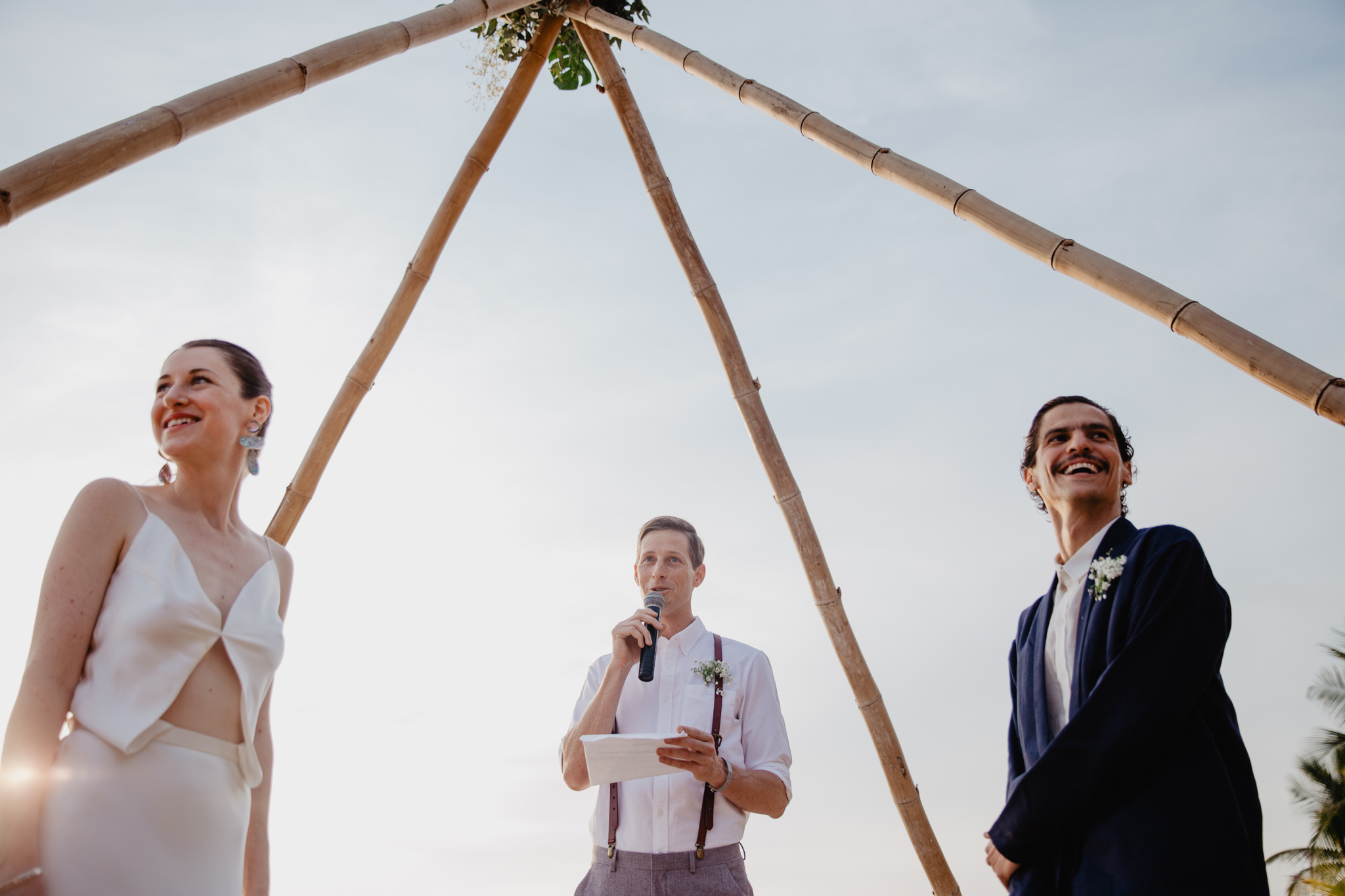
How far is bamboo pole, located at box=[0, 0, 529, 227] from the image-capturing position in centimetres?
335

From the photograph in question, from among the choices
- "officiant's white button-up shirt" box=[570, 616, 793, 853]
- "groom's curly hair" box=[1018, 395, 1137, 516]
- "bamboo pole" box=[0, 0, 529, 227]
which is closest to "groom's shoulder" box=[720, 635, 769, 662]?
"officiant's white button-up shirt" box=[570, 616, 793, 853]

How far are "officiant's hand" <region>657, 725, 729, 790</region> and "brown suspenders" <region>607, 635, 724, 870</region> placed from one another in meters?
0.07

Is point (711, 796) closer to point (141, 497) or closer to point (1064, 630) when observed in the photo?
point (1064, 630)

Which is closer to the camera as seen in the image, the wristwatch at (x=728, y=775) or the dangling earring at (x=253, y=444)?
the dangling earring at (x=253, y=444)

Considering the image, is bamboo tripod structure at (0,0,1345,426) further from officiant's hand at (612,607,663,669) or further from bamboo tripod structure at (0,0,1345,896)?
officiant's hand at (612,607,663,669)

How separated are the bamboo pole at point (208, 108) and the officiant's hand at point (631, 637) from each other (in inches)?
115

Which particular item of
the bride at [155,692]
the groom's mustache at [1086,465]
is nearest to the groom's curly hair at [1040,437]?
the groom's mustache at [1086,465]

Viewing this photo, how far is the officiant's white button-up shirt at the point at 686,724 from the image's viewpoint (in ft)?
15.5

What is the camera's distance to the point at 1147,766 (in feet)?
10.2

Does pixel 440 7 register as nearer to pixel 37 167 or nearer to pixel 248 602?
pixel 37 167

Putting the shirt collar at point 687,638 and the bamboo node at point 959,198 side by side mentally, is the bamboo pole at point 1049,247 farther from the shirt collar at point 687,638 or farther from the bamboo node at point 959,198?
the shirt collar at point 687,638

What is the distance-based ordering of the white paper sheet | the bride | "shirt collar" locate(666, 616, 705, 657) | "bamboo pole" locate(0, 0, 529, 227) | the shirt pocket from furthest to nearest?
"shirt collar" locate(666, 616, 705, 657), the shirt pocket, the white paper sheet, "bamboo pole" locate(0, 0, 529, 227), the bride

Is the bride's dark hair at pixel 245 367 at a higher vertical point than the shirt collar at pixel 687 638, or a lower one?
higher

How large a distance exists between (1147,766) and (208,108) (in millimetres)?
4432
